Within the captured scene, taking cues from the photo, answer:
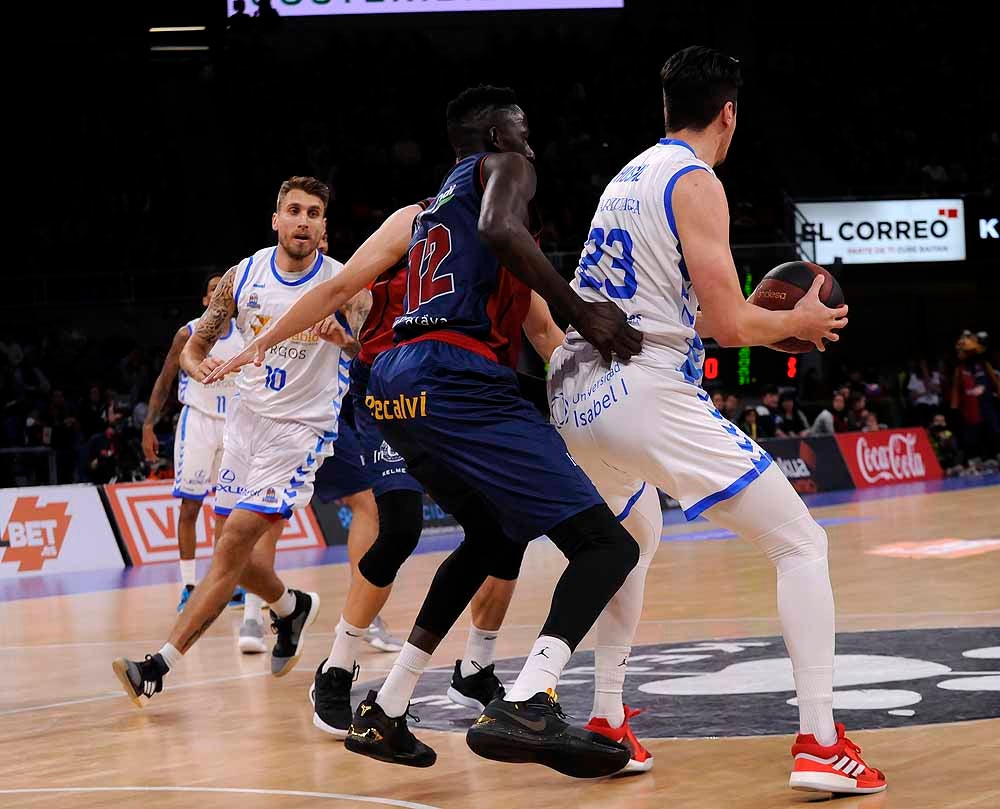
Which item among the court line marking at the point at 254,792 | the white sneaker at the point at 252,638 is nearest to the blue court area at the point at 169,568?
the white sneaker at the point at 252,638

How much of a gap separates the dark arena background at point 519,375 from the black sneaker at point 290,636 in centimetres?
10

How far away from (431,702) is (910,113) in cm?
2477

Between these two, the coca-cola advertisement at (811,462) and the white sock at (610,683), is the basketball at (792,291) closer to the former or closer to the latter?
the white sock at (610,683)

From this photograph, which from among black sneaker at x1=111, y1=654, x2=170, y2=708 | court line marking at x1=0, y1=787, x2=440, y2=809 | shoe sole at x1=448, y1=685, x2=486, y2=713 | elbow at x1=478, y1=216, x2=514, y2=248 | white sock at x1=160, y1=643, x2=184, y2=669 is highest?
elbow at x1=478, y1=216, x2=514, y2=248

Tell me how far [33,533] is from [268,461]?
23.8ft

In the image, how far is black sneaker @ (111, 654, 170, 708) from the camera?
19.8 ft

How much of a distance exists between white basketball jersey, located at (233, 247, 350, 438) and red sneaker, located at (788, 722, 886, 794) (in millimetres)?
3403

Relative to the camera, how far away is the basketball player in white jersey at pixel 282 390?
21.6 ft

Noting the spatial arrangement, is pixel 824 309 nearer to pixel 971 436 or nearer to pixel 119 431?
pixel 119 431

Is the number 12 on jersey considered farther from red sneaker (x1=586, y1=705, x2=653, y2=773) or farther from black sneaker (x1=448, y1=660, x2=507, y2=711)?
black sneaker (x1=448, y1=660, x2=507, y2=711)

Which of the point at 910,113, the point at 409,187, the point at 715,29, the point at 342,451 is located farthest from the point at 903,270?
the point at 342,451

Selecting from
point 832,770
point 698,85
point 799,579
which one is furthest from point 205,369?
point 832,770

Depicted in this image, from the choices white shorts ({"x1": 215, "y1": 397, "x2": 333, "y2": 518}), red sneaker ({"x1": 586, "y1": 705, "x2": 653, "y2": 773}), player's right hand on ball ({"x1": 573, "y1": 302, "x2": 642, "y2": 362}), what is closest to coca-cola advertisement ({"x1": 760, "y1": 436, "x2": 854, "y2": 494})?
white shorts ({"x1": 215, "y1": 397, "x2": 333, "y2": 518})

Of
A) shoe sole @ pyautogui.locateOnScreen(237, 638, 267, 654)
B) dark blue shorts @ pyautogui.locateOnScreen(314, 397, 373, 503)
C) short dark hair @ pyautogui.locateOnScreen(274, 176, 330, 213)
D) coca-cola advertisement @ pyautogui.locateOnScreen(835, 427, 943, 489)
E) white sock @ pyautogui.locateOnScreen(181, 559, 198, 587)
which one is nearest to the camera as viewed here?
short dark hair @ pyautogui.locateOnScreen(274, 176, 330, 213)
